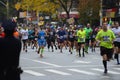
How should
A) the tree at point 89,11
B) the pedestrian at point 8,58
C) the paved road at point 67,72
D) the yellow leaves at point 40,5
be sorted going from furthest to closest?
the yellow leaves at point 40,5 < the tree at point 89,11 < the paved road at point 67,72 < the pedestrian at point 8,58

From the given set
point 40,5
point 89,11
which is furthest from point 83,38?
point 40,5

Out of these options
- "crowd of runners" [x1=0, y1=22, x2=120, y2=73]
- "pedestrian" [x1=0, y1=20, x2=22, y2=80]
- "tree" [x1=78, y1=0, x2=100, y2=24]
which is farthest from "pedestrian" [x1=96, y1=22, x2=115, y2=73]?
"tree" [x1=78, y1=0, x2=100, y2=24]

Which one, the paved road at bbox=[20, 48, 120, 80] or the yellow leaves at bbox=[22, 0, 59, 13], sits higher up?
the yellow leaves at bbox=[22, 0, 59, 13]

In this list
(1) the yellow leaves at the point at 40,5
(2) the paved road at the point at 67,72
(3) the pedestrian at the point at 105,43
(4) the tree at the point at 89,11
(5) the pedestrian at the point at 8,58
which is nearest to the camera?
(5) the pedestrian at the point at 8,58

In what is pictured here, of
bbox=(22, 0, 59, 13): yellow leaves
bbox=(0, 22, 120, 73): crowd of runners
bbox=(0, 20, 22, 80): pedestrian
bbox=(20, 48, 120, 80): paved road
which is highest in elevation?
bbox=(22, 0, 59, 13): yellow leaves

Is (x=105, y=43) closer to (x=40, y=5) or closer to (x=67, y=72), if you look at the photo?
(x=67, y=72)

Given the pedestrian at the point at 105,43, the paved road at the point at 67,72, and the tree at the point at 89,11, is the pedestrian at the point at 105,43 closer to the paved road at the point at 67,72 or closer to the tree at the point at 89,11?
the paved road at the point at 67,72

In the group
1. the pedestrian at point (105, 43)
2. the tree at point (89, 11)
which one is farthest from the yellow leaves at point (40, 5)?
the pedestrian at point (105, 43)

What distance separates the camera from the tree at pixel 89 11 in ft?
190

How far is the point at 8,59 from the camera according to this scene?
839 centimetres

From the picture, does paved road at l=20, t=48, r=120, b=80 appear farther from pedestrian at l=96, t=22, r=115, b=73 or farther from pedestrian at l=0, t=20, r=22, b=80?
pedestrian at l=0, t=20, r=22, b=80

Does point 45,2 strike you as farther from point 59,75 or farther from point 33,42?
point 59,75

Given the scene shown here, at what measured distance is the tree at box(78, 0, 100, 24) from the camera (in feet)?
190

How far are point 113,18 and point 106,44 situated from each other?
46.1 meters
